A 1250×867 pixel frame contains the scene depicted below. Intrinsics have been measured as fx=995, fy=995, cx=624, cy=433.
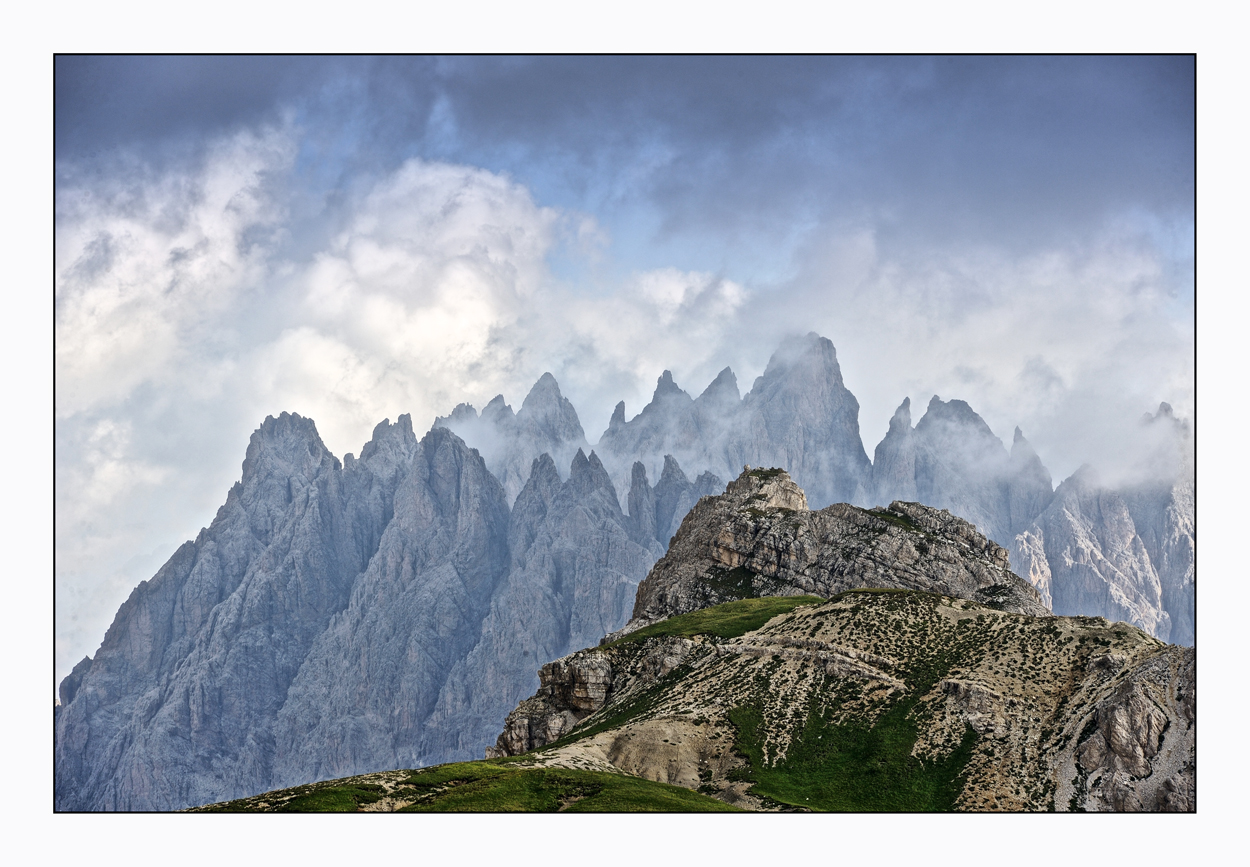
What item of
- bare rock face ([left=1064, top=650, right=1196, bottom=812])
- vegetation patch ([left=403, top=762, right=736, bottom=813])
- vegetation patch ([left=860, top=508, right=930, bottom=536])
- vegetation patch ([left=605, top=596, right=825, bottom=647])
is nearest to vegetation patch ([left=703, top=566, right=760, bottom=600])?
vegetation patch ([left=605, top=596, right=825, bottom=647])

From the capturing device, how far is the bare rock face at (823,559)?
4624 inches

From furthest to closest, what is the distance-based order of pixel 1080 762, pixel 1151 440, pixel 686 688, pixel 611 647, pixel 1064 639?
pixel 1151 440, pixel 611 647, pixel 686 688, pixel 1064 639, pixel 1080 762

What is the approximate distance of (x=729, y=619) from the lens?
91625 mm

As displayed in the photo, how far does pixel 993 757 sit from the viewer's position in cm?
5969

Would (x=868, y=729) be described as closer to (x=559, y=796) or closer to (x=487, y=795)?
(x=559, y=796)

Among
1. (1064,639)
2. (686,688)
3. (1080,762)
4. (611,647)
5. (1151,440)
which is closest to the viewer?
(1080,762)

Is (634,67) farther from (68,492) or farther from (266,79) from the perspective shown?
(68,492)

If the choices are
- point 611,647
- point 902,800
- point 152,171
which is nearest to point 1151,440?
point 611,647

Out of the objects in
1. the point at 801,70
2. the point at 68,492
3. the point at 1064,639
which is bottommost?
the point at 1064,639

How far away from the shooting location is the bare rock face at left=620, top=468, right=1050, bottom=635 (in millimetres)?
117438

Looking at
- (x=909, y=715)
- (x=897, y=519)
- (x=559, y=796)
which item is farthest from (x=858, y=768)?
(x=897, y=519)

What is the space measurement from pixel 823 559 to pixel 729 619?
3336cm

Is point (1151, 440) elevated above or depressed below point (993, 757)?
above

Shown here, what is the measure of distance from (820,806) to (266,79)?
5610cm
